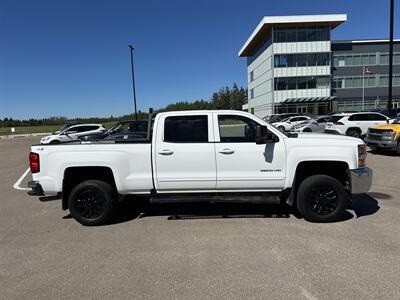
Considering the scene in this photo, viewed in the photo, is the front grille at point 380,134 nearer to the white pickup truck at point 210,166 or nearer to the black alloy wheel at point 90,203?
the white pickup truck at point 210,166

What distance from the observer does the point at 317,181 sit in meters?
4.94

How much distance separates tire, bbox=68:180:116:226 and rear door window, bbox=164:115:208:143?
1.38 m

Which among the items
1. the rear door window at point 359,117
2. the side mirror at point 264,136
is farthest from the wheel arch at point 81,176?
the rear door window at point 359,117

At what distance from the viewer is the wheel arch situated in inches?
204

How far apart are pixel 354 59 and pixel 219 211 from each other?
2154 inches

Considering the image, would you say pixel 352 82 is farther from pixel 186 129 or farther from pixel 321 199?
pixel 186 129

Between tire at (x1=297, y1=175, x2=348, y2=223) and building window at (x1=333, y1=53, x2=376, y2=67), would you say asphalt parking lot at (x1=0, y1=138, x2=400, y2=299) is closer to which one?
tire at (x1=297, y1=175, x2=348, y2=223)

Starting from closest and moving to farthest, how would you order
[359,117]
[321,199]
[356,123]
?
[321,199] < [356,123] < [359,117]

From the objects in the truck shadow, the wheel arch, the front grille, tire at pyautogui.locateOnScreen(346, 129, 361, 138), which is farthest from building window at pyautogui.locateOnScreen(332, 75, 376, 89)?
the wheel arch

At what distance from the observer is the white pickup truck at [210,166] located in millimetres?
4938

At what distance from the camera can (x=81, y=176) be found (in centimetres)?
536

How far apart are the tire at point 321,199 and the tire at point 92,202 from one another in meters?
3.25

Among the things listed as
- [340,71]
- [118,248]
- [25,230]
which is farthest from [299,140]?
[340,71]

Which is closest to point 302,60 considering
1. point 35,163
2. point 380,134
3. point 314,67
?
point 314,67
